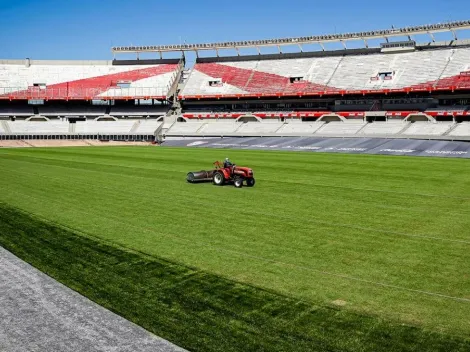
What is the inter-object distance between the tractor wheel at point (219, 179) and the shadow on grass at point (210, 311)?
10.9 metres

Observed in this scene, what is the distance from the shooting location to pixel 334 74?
68938 millimetres

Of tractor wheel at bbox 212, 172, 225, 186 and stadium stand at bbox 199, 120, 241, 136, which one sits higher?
stadium stand at bbox 199, 120, 241, 136

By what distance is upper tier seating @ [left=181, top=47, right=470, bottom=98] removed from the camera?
60938 millimetres

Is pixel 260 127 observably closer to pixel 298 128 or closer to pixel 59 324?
pixel 298 128

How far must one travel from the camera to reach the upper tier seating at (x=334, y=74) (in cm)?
6094

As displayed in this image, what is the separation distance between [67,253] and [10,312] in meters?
3.47

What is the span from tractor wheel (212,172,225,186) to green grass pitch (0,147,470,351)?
1.29 ft

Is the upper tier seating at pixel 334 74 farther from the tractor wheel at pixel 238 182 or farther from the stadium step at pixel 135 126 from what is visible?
the tractor wheel at pixel 238 182

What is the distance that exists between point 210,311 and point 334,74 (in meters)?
64.6

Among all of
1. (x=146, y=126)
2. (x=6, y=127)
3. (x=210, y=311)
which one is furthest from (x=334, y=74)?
(x=210, y=311)

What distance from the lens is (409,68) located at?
6400cm

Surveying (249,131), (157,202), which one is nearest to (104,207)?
(157,202)

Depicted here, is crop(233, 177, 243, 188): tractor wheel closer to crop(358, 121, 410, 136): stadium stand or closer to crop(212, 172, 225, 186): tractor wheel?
crop(212, 172, 225, 186): tractor wheel

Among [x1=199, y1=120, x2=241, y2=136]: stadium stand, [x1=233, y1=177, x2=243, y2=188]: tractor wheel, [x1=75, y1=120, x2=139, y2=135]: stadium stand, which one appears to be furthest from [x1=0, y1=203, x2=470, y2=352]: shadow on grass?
[x1=75, y1=120, x2=139, y2=135]: stadium stand
